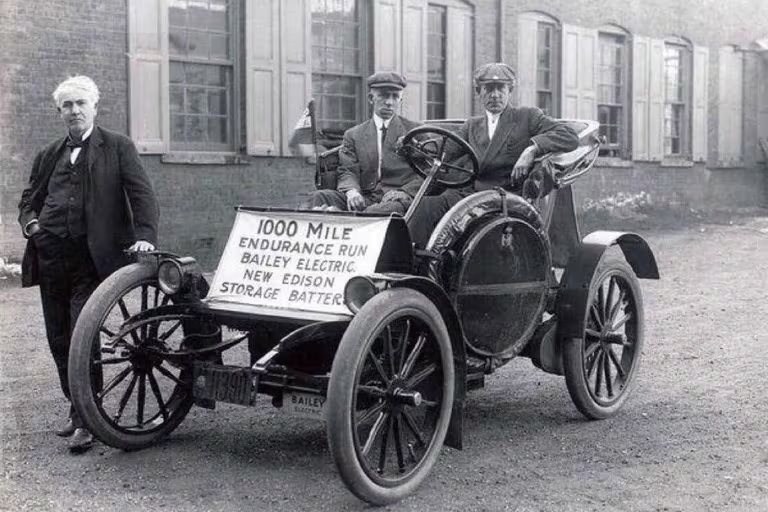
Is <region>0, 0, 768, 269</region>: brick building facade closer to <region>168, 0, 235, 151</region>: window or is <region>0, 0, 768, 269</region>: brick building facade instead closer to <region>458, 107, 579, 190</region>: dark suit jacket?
<region>168, 0, 235, 151</region>: window

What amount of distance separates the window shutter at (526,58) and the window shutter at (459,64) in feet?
4.11

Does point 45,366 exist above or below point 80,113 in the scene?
below

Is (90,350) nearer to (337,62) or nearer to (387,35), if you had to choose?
(337,62)

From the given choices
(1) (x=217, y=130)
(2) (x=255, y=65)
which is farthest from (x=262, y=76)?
(1) (x=217, y=130)

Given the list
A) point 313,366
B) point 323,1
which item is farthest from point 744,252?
point 313,366

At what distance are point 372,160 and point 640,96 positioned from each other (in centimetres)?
1351

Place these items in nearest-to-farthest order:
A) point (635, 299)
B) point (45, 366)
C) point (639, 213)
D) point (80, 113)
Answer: point (80, 113) → point (635, 299) → point (45, 366) → point (639, 213)

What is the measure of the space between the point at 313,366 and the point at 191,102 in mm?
7572

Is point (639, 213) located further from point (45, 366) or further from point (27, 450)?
point (27, 450)

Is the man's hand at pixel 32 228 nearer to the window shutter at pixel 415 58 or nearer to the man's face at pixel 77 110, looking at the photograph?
the man's face at pixel 77 110

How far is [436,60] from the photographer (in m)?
14.7

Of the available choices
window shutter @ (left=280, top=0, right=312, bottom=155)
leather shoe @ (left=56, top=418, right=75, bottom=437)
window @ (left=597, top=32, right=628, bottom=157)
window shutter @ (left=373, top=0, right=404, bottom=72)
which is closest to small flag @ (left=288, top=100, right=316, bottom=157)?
leather shoe @ (left=56, top=418, right=75, bottom=437)

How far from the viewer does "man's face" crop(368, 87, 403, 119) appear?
6121mm

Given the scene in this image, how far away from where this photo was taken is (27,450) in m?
4.77
